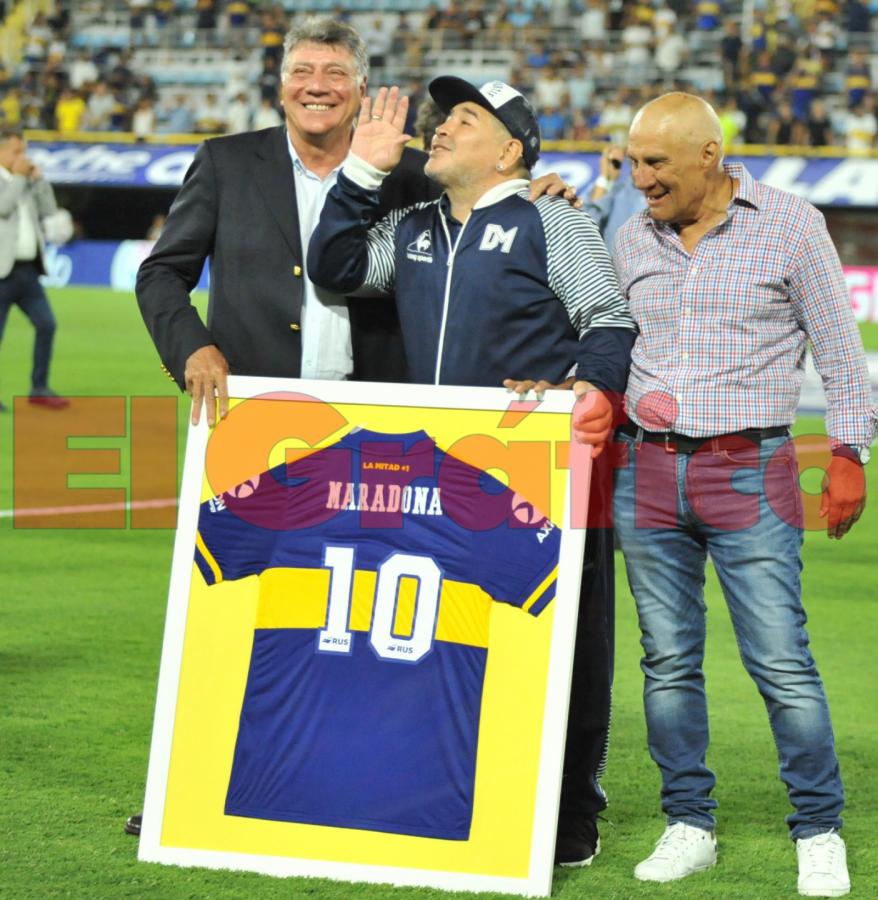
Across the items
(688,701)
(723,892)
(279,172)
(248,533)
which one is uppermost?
(279,172)

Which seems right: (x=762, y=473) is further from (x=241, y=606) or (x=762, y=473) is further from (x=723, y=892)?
(x=241, y=606)

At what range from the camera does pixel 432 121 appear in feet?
18.5

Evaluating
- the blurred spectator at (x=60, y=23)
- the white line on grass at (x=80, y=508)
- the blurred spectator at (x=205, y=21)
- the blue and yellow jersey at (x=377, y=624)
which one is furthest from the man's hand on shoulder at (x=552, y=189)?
the blurred spectator at (x=60, y=23)

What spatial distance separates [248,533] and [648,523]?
1.00 metres

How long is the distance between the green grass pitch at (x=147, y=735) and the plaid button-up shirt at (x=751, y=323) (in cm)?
116

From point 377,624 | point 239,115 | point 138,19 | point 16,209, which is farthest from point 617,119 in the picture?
point 377,624

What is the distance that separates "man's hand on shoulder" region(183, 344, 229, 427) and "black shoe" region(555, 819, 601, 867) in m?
1.36

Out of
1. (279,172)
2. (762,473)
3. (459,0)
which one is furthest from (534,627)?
(459,0)

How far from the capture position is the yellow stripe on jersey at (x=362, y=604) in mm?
3877

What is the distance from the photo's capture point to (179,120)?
102 feet

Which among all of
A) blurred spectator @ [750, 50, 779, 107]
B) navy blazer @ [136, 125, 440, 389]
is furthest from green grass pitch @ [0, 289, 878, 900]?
blurred spectator @ [750, 50, 779, 107]

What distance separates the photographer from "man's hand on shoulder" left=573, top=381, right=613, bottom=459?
12.6ft

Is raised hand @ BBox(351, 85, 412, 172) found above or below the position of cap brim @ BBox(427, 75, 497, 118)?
below

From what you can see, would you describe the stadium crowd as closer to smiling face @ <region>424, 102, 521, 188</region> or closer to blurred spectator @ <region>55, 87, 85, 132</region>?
blurred spectator @ <region>55, 87, 85, 132</region>
